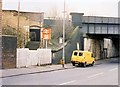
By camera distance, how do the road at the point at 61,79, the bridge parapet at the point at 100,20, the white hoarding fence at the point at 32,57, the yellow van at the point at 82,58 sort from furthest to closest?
the bridge parapet at the point at 100,20 < the yellow van at the point at 82,58 < the white hoarding fence at the point at 32,57 < the road at the point at 61,79

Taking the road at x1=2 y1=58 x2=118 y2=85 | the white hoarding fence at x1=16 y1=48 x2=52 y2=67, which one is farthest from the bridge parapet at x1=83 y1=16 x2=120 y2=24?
the road at x1=2 y1=58 x2=118 y2=85

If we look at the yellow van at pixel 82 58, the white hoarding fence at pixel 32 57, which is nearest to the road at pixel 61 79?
the white hoarding fence at pixel 32 57

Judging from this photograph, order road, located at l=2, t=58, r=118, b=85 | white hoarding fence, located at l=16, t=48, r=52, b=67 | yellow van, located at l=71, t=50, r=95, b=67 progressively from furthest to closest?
yellow van, located at l=71, t=50, r=95, b=67 < white hoarding fence, located at l=16, t=48, r=52, b=67 < road, located at l=2, t=58, r=118, b=85

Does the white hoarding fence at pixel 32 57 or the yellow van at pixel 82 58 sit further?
the yellow van at pixel 82 58

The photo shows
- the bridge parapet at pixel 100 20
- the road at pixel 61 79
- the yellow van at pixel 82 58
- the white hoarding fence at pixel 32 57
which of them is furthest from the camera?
the bridge parapet at pixel 100 20

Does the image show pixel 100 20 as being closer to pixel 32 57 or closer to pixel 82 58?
pixel 82 58

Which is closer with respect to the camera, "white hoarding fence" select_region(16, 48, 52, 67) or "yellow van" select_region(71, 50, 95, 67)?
"white hoarding fence" select_region(16, 48, 52, 67)

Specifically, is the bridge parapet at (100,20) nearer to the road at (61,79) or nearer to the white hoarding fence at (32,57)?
the white hoarding fence at (32,57)

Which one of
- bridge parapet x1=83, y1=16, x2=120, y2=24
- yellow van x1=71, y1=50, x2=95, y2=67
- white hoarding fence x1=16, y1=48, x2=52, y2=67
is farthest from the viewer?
bridge parapet x1=83, y1=16, x2=120, y2=24

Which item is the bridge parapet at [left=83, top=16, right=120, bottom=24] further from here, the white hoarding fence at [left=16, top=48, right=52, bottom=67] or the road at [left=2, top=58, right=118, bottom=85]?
the road at [left=2, top=58, right=118, bottom=85]

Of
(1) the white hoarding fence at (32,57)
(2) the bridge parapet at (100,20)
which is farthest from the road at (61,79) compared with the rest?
(2) the bridge parapet at (100,20)

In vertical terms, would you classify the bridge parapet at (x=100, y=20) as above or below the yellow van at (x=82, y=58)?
above

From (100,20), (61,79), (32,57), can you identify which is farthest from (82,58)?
(61,79)

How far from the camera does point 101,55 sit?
80.9 metres
